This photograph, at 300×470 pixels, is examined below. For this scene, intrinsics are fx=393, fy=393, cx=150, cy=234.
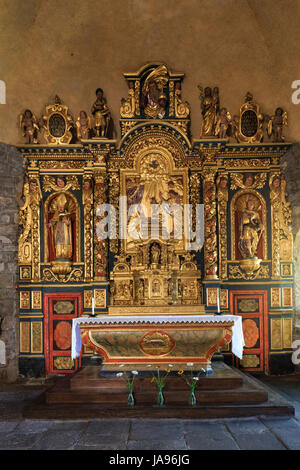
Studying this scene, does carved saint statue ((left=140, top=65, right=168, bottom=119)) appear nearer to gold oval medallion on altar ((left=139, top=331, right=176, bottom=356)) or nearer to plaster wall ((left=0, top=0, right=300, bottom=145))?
plaster wall ((left=0, top=0, right=300, bottom=145))

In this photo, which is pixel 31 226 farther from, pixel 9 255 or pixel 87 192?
pixel 87 192

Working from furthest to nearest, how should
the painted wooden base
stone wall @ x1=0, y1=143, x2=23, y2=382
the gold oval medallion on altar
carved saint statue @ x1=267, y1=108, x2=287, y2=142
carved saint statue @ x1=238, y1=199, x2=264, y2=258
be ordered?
1. carved saint statue @ x1=267, y1=108, x2=287, y2=142
2. carved saint statue @ x1=238, y1=199, x2=264, y2=258
3. stone wall @ x1=0, y1=143, x2=23, y2=382
4. the gold oval medallion on altar
5. the painted wooden base

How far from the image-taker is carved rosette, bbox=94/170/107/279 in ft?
29.8

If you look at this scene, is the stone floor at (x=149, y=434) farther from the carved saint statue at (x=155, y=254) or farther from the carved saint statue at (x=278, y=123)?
the carved saint statue at (x=278, y=123)

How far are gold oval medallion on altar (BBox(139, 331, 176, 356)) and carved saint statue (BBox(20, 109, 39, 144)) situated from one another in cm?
537

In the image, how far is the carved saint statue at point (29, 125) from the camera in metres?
9.26

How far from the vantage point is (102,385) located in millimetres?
6609

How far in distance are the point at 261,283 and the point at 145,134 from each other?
4493 millimetres

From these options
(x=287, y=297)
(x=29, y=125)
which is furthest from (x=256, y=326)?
(x=29, y=125)


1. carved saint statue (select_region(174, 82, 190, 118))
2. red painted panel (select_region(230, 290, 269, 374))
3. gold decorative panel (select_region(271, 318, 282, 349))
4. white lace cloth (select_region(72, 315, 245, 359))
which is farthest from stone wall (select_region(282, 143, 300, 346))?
white lace cloth (select_region(72, 315, 245, 359))

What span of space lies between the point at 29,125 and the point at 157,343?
585 centimetres

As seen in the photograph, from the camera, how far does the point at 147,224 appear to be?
30.6 feet

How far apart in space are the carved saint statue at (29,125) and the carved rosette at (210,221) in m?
4.14
